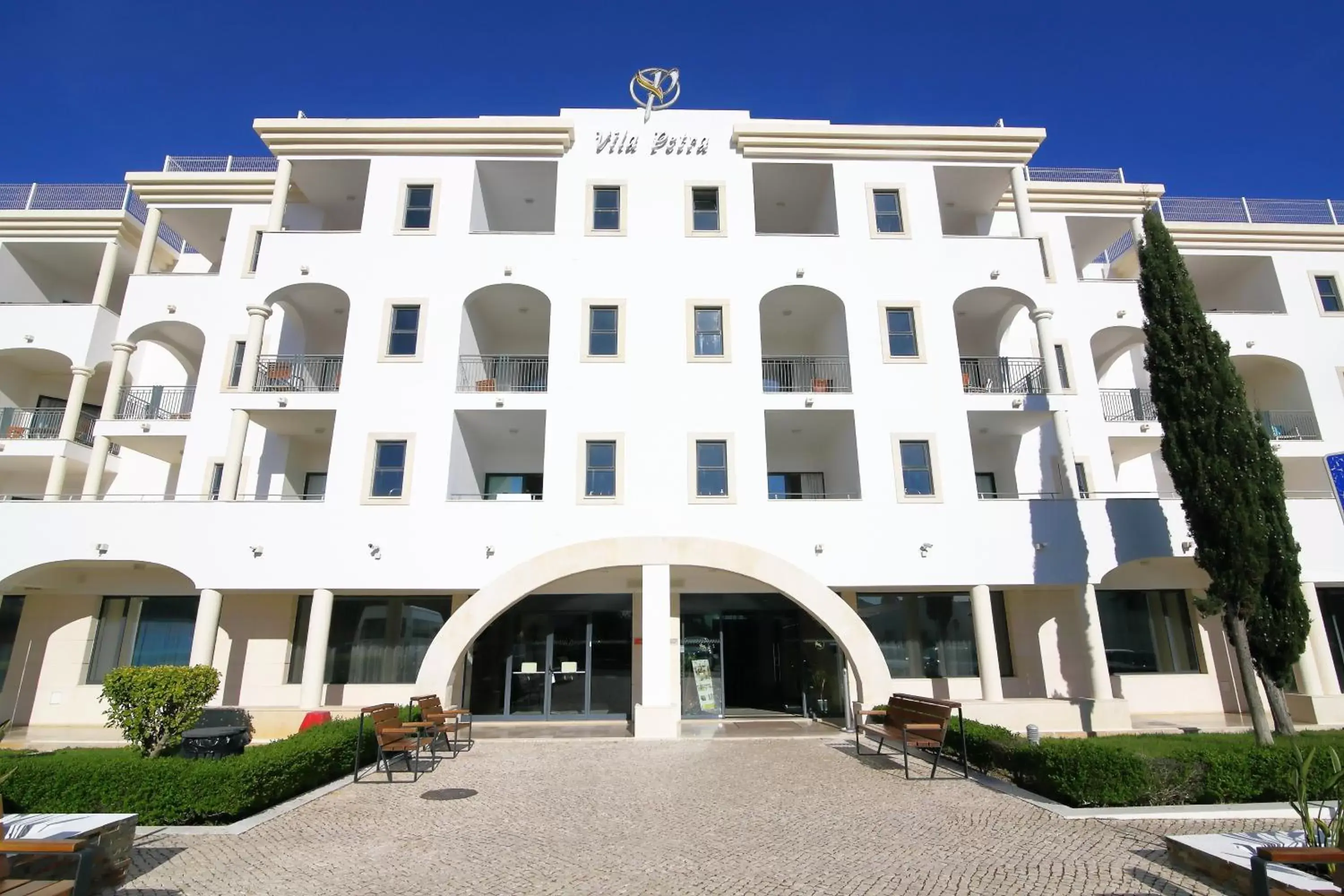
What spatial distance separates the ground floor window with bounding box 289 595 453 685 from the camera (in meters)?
19.4

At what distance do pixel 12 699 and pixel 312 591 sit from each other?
9.98m

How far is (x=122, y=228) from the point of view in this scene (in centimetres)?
2302

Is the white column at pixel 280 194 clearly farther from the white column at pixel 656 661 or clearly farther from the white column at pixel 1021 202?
the white column at pixel 1021 202

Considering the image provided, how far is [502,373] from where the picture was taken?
21266 millimetres

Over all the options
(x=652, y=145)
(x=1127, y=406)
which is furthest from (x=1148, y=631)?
(x=652, y=145)

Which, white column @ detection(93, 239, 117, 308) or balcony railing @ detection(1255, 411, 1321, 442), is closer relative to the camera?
white column @ detection(93, 239, 117, 308)

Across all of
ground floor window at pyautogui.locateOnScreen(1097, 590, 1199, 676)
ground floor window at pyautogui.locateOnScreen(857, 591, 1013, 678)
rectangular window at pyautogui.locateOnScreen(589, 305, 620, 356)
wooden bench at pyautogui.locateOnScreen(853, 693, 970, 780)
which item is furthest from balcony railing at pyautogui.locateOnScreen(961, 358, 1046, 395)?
wooden bench at pyautogui.locateOnScreen(853, 693, 970, 780)

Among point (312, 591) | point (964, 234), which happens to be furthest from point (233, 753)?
point (964, 234)

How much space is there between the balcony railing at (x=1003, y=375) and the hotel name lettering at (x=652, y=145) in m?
9.74

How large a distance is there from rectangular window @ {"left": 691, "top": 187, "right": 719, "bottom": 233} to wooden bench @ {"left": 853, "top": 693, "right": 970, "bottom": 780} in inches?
524

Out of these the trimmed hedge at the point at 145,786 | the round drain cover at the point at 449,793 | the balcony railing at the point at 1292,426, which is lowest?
the round drain cover at the point at 449,793

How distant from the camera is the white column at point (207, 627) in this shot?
17000 millimetres

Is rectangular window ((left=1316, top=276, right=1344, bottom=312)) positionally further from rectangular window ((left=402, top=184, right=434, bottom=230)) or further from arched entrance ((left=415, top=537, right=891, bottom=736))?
rectangular window ((left=402, top=184, right=434, bottom=230))

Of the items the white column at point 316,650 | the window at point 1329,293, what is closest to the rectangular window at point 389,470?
the white column at point 316,650
